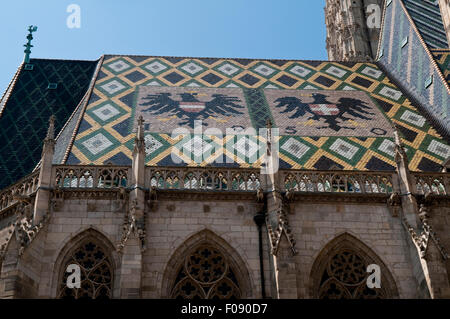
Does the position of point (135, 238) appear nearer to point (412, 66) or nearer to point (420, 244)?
point (420, 244)

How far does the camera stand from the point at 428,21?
64.2 ft

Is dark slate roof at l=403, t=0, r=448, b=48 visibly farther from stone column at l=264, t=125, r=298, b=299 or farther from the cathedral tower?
stone column at l=264, t=125, r=298, b=299

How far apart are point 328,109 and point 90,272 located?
821 centimetres

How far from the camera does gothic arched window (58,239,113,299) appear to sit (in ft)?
33.9

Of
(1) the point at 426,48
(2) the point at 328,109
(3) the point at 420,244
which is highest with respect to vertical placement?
(1) the point at 426,48

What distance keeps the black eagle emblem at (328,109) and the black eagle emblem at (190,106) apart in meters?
1.39

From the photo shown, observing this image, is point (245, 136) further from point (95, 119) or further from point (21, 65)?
point (21, 65)

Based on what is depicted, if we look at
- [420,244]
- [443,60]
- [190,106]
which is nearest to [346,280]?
[420,244]

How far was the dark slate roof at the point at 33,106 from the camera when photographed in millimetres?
13891

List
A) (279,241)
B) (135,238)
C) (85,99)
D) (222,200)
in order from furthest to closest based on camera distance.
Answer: (85,99) < (222,200) < (279,241) < (135,238)

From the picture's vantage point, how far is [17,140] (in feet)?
48.2

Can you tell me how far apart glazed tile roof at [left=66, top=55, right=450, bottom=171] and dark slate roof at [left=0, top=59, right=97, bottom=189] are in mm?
776

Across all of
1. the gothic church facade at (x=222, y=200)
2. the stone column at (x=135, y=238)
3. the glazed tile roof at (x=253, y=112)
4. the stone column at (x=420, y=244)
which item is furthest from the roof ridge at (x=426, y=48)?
the stone column at (x=135, y=238)

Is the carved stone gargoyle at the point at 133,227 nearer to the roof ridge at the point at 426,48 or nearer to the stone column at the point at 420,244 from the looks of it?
the stone column at the point at 420,244
